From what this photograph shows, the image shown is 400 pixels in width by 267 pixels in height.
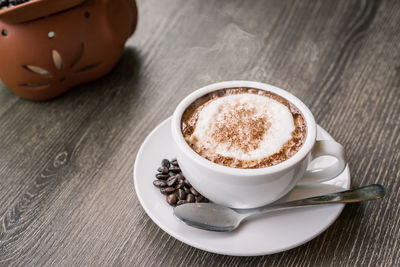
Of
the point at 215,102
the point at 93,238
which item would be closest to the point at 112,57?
the point at 215,102

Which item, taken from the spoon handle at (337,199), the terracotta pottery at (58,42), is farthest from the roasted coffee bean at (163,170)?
the terracotta pottery at (58,42)

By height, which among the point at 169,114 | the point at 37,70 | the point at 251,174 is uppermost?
the point at 251,174

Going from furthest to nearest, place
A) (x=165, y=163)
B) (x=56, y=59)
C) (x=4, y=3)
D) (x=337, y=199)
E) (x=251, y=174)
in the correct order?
(x=56, y=59)
(x=4, y=3)
(x=165, y=163)
(x=337, y=199)
(x=251, y=174)

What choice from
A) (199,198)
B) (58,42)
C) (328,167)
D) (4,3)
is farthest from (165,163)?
(4,3)

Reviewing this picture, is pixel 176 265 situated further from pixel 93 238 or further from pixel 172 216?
pixel 93 238

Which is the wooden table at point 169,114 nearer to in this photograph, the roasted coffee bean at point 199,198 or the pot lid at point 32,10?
the roasted coffee bean at point 199,198

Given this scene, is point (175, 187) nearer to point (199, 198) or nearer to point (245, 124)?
point (199, 198)

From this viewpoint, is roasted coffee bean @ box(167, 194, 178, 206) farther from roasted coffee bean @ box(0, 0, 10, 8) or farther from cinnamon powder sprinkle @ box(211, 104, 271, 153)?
roasted coffee bean @ box(0, 0, 10, 8)
